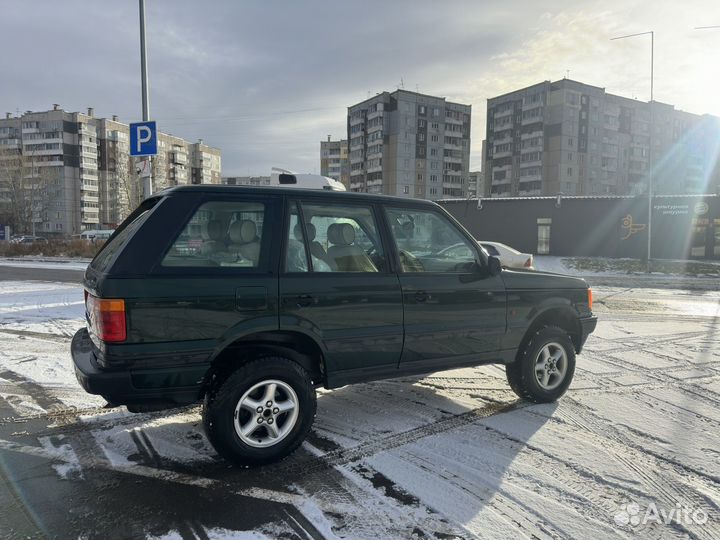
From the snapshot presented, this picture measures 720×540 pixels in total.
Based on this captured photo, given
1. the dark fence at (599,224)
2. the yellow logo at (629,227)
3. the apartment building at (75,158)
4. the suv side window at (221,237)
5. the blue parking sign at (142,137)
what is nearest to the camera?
the suv side window at (221,237)

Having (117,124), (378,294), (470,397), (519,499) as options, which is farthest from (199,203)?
(117,124)

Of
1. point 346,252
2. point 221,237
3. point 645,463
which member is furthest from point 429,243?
point 645,463

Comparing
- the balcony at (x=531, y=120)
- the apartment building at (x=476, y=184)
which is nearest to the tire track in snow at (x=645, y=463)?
the balcony at (x=531, y=120)

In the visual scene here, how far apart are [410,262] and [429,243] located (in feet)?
0.97

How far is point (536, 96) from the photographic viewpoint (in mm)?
82625

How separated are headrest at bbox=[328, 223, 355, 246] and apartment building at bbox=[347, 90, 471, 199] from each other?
267 ft

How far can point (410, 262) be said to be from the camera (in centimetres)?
393

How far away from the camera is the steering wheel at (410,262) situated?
3.90 m

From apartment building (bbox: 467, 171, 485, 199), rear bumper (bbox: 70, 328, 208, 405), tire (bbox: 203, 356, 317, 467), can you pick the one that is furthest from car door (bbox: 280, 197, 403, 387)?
apartment building (bbox: 467, 171, 485, 199)

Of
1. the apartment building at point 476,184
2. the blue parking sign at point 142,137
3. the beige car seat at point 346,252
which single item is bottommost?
the beige car seat at point 346,252

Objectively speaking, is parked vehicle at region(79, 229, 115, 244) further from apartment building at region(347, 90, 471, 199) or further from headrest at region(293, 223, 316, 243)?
apartment building at region(347, 90, 471, 199)

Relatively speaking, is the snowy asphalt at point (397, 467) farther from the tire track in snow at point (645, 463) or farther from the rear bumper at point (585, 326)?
the rear bumper at point (585, 326)

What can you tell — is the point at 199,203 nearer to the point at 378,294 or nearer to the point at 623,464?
the point at 378,294

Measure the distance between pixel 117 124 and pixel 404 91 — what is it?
193ft
